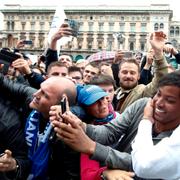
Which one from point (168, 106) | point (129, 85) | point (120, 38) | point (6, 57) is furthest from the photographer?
point (120, 38)

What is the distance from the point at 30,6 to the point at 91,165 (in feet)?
213

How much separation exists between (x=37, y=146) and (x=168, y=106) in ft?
2.42

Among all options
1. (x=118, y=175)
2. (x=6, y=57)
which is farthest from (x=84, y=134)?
(x=6, y=57)

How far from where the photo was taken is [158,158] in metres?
1.73

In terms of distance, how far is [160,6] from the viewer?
200 feet

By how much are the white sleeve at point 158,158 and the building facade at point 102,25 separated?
5917 cm

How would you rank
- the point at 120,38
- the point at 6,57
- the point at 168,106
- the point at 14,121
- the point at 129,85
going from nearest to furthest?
the point at 168,106
the point at 14,121
the point at 6,57
the point at 129,85
the point at 120,38

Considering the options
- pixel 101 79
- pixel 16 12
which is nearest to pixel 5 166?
pixel 101 79

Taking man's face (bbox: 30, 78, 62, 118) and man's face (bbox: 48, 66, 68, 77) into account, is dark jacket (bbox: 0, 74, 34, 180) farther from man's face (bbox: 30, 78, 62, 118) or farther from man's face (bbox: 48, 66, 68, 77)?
man's face (bbox: 48, 66, 68, 77)

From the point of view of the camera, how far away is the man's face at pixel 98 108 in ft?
7.22

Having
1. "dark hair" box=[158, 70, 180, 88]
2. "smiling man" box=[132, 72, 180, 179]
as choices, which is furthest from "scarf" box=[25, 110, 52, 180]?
"dark hair" box=[158, 70, 180, 88]

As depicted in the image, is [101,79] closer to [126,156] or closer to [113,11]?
[126,156]

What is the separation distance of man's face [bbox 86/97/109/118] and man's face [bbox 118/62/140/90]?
1.36m

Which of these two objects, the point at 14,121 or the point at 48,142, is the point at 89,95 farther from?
the point at 14,121
